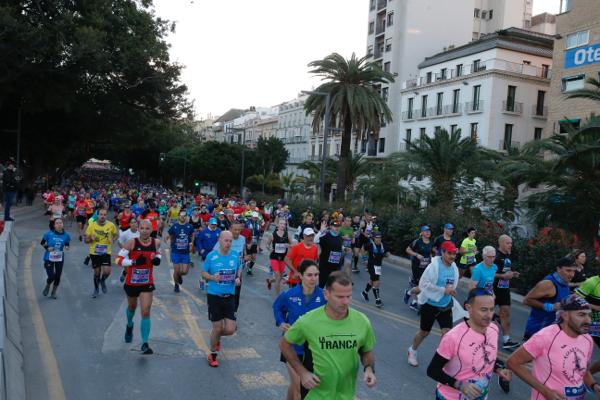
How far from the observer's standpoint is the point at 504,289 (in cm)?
894

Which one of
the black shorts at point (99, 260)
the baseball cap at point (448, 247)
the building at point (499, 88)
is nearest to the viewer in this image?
the baseball cap at point (448, 247)

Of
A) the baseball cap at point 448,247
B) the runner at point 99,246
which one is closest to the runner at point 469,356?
the baseball cap at point 448,247

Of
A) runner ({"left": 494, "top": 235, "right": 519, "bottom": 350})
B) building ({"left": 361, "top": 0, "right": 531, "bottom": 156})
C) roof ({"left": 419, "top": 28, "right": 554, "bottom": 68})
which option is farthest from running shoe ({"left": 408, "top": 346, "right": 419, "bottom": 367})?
building ({"left": 361, "top": 0, "right": 531, "bottom": 156})

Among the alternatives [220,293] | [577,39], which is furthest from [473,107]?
[220,293]

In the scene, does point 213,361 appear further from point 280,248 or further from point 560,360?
point 280,248

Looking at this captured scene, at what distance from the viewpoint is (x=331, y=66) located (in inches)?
1262

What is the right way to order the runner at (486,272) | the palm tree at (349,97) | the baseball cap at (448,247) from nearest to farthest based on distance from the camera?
the baseball cap at (448,247) → the runner at (486,272) → the palm tree at (349,97)

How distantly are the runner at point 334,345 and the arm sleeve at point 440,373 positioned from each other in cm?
48

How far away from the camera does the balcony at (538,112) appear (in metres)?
42.8

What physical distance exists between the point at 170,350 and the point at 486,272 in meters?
4.85

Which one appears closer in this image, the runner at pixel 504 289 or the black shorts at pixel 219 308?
the black shorts at pixel 219 308

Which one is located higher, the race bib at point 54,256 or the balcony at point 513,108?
the balcony at point 513,108

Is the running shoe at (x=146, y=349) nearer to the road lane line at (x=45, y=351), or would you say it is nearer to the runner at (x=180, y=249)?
the road lane line at (x=45, y=351)

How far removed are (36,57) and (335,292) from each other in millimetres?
28307
